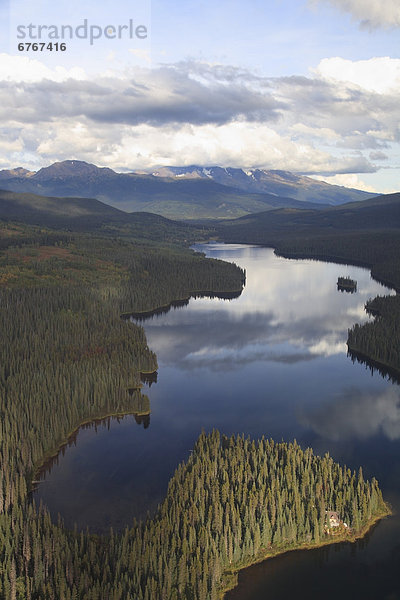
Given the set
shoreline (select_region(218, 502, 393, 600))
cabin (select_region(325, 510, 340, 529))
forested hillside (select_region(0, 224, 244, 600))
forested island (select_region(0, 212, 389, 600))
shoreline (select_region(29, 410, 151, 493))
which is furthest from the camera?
shoreline (select_region(29, 410, 151, 493))

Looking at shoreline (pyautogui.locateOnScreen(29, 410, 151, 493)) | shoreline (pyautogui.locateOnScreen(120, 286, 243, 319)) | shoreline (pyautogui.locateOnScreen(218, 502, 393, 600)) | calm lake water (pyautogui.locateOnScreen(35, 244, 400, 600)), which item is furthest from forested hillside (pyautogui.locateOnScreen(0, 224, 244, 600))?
shoreline (pyautogui.locateOnScreen(218, 502, 393, 600))

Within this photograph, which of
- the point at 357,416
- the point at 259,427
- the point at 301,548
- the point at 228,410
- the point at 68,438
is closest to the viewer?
the point at 301,548

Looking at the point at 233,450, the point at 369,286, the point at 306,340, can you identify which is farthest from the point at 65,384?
the point at 369,286

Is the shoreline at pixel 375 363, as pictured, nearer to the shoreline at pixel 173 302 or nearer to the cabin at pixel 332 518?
the cabin at pixel 332 518

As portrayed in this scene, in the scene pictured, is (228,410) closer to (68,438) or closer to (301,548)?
(68,438)

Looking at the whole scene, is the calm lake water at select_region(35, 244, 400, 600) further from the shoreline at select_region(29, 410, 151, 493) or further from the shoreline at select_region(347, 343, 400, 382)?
the shoreline at select_region(347, 343, 400, 382)

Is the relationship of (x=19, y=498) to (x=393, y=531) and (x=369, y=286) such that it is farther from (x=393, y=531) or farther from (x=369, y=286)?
(x=369, y=286)

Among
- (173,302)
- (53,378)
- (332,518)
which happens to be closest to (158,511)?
(332,518)
